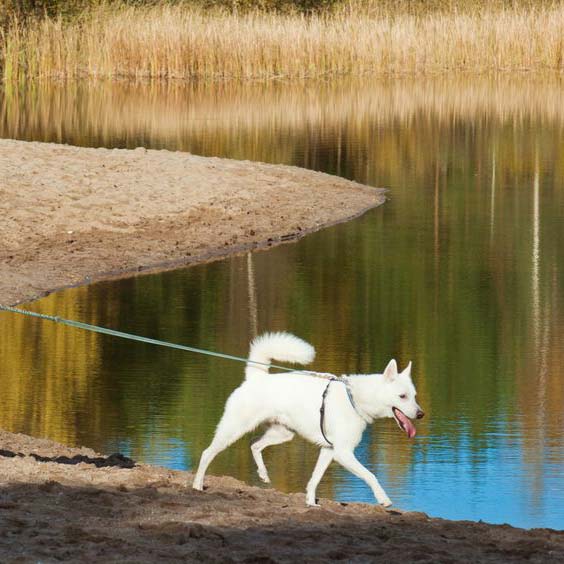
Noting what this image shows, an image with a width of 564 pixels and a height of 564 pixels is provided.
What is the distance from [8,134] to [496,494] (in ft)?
72.4

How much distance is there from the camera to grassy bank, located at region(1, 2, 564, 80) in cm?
4159

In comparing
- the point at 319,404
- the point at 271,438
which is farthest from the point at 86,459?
the point at 319,404

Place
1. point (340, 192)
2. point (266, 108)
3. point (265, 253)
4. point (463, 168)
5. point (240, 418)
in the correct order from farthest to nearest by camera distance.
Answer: point (266, 108) < point (463, 168) < point (340, 192) < point (265, 253) < point (240, 418)

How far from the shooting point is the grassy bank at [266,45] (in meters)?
41.6

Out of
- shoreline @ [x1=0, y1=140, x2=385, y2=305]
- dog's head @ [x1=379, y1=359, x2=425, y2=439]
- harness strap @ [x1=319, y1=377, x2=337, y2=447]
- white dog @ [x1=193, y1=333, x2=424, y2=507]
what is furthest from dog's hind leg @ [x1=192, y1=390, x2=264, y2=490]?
shoreline @ [x1=0, y1=140, x2=385, y2=305]

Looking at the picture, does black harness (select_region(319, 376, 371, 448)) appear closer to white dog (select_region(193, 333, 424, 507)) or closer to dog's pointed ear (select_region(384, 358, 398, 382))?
white dog (select_region(193, 333, 424, 507))

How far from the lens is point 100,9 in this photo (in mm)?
44375

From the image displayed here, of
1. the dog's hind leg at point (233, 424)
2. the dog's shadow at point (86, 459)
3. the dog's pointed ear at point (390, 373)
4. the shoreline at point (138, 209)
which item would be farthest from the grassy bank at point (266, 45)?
the dog's pointed ear at point (390, 373)

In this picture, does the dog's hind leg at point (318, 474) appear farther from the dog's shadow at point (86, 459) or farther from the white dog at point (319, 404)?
the dog's shadow at point (86, 459)

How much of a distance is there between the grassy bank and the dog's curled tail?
3414 cm

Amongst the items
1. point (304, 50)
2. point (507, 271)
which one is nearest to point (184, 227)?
point (507, 271)

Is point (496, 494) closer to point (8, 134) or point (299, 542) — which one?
point (299, 542)

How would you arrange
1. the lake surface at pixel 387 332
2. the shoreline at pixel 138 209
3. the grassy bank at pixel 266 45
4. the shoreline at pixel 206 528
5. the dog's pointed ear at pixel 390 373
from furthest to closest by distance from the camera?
the grassy bank at pixel 266 45, the shoreline at pixel 138 209, the lake surface at pixel 387 332, the dog's pointed ear at pixel 390 373, the shoreline at pixel 206 528

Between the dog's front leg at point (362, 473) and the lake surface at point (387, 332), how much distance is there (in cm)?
99
